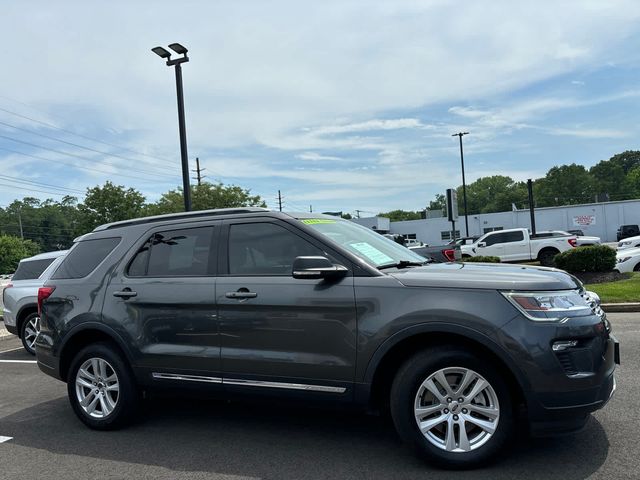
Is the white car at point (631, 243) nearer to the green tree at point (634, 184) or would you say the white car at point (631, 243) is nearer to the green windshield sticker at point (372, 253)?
the green windshield sticker at point (372, 253)

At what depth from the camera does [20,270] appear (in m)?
9.97

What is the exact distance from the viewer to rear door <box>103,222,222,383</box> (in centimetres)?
438

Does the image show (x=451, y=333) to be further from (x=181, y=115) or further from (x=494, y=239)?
(x=494, y=239)

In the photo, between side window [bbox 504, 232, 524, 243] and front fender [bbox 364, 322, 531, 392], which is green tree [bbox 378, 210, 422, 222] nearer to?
side window [bbox 504, 232, 524, 243]

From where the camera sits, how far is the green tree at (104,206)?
49.0 metres

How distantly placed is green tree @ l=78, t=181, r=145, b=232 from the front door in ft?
155

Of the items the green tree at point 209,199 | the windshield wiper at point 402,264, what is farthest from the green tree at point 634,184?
the windshield wiper at point 402,264

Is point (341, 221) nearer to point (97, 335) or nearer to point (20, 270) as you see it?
point (97, 335)

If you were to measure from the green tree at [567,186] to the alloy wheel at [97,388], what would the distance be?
13359 centimetres

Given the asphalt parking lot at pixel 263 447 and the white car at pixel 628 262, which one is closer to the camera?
the asphalt parking lot at pixel 263 447

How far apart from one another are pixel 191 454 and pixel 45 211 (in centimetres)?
12121

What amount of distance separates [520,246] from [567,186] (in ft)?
382

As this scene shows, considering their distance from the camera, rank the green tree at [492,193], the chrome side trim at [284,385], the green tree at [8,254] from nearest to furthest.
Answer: the chrome side trim at [284,385], the green tree at [8,254], the green tree at [492,193]

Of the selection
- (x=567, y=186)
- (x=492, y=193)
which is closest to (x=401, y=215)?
(x=492, y=193)
